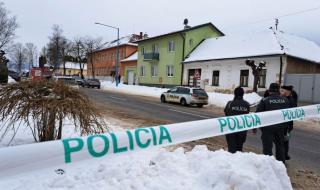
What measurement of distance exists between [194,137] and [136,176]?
3.18 ft

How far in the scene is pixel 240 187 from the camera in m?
3.95

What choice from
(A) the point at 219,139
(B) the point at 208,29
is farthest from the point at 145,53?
(A) the point at 219,139

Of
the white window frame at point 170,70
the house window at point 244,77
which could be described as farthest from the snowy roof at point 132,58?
the house window at point 244,77

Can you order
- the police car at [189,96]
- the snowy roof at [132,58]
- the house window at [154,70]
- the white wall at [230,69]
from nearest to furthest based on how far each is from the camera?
1. the police car at [189,96]
2. the white wall at [230,69]
3. the house window at [154,70]
4. the snowy roof at [132,58]

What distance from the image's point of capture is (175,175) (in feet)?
14.5

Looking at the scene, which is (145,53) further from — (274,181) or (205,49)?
(274,181)

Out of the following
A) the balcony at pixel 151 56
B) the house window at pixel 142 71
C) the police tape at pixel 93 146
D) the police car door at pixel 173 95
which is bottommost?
the police car door at pixel 173 95

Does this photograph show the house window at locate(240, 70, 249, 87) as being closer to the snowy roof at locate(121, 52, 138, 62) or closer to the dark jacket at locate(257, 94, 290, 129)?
the dark jacket at locate(257, 94, 290, 129)

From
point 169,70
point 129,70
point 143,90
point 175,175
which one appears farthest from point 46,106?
point 129,70

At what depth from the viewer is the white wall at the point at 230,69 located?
27.6 metres

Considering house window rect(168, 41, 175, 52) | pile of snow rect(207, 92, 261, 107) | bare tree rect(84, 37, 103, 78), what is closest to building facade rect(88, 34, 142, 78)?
bare tree rect(84, 37, 103, 78)

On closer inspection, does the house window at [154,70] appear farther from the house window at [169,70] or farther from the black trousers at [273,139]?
the black trousers at [273,139]

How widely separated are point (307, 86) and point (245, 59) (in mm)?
6825

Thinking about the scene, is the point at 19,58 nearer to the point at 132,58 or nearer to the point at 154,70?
the point at 132,58
